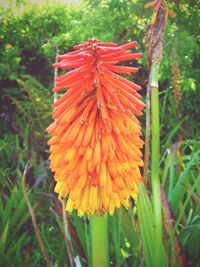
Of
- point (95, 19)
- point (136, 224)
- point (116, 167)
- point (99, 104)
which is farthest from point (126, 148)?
point (95, 19)

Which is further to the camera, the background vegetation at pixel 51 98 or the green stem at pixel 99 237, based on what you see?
the background vegetation at pixel 51 98

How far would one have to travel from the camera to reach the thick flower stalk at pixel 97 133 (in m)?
1.46

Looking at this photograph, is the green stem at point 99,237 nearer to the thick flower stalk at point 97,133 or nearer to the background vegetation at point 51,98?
the thick flower stalk at point 97,133

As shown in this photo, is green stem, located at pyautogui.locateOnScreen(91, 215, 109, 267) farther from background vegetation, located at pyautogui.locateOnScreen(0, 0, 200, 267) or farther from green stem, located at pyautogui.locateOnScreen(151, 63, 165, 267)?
background vegetation, located at pyautogui.locateOnScreen(0, 0, 200, 267)

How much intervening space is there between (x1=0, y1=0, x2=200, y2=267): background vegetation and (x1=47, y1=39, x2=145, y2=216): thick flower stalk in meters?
0.91

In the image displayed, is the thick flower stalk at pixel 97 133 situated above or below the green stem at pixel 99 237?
above

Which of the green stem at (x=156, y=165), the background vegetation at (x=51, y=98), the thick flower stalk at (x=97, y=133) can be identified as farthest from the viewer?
the background vegetation at (x=51, y=98)

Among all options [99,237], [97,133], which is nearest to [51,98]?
[97,133]

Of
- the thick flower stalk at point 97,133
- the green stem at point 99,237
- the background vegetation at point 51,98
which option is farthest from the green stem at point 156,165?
the background vegetation at point 51,98

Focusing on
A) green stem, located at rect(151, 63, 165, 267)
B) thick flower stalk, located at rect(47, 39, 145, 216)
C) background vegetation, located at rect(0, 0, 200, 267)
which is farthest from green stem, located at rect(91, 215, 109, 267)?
background vegetation, located at rect(0, 0, 200, 267)

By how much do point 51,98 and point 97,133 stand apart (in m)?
2.67

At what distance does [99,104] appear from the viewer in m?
1.45

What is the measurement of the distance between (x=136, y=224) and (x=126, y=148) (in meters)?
0.95

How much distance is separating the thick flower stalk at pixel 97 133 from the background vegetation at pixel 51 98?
91cm
